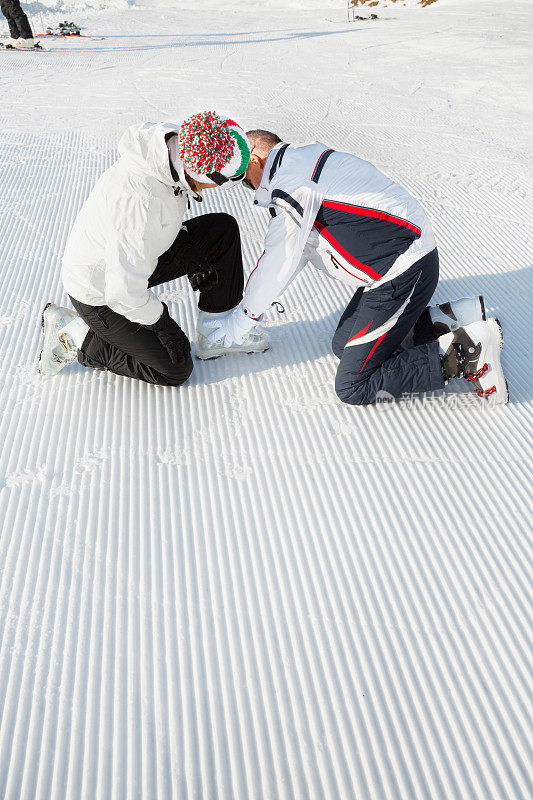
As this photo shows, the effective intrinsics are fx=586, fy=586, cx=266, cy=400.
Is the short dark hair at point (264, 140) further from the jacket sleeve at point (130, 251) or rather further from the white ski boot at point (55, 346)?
the white ski boot at point (55, 346)

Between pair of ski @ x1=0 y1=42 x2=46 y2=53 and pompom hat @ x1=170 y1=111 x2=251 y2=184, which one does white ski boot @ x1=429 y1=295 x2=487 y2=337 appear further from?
pair of ski @ x1=0 y1=42 x2=46 y2=53

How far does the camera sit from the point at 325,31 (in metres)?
10.2

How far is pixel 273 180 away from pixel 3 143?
12.6 ft

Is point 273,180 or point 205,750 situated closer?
point 205,750

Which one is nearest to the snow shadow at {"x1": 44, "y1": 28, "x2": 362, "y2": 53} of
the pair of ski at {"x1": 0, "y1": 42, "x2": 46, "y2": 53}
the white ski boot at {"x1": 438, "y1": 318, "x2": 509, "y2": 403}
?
the pair of ski at {"x1": 0, "y1": 42, "x2": 46, "y2": 53}

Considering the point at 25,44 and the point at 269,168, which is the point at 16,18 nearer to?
the point at 25,44

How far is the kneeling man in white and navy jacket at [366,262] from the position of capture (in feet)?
5.95

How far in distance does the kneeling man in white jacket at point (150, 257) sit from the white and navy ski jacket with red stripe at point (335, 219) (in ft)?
0.57

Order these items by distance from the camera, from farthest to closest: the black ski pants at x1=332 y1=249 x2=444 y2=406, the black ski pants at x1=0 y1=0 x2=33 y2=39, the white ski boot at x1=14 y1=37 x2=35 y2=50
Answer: the white ski boot at x1=14 y1=37 x2=35 y2=50
the black ski pants at x1=0 y1=0 x2=33 y2=39
the black ski pants at x1=332 y1=249 x2=444 y2=406

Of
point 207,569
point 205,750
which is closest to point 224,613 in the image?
point 207,569

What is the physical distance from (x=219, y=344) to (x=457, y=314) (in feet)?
2.91

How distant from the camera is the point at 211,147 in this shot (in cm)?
158

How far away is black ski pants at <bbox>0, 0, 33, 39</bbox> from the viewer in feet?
27.7

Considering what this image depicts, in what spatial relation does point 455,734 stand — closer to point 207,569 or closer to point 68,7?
point 207,569
